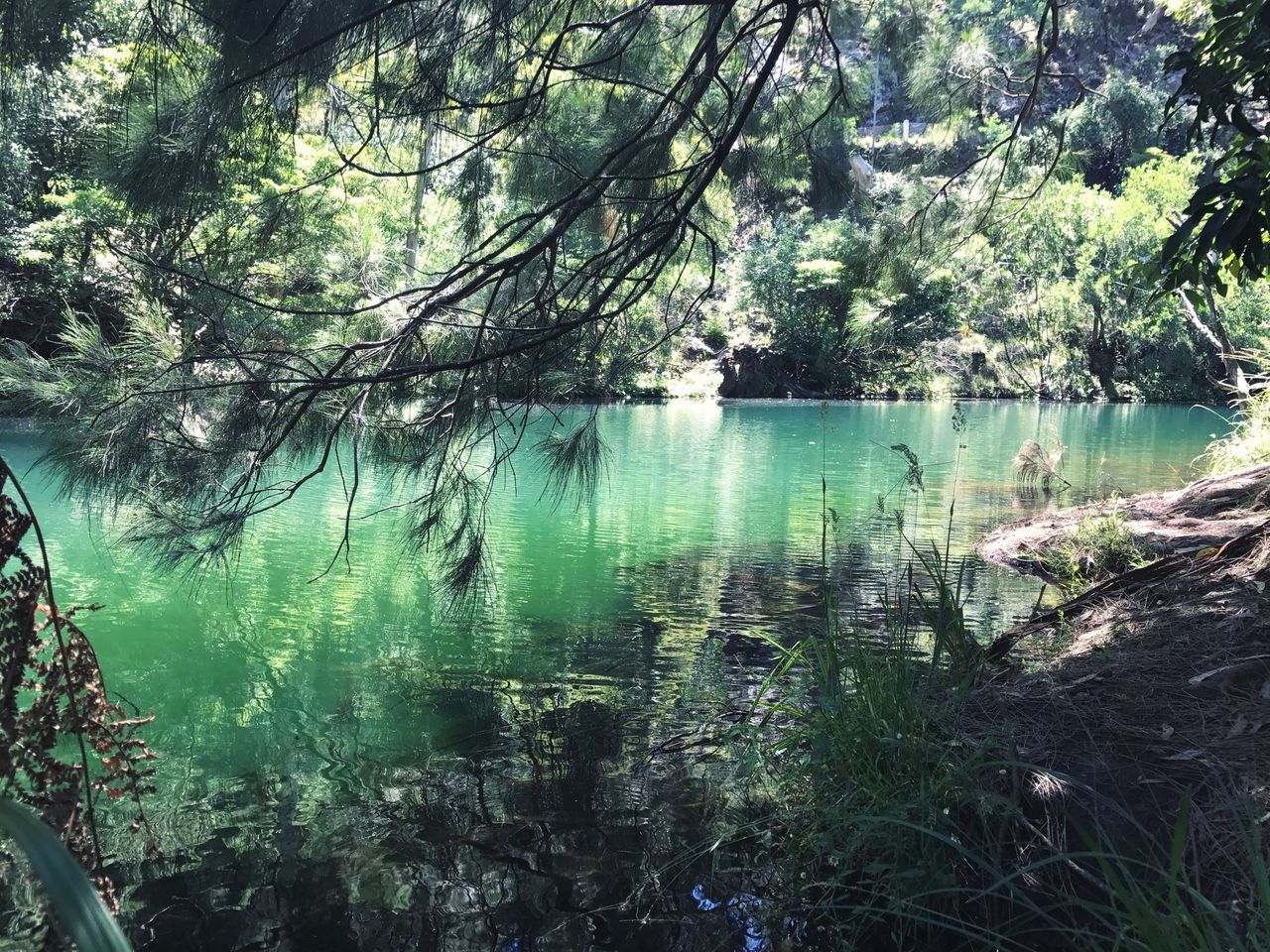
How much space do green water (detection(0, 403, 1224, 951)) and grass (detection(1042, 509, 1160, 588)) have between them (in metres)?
0.33

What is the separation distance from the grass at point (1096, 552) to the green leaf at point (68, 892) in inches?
236

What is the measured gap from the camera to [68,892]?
1.49ft

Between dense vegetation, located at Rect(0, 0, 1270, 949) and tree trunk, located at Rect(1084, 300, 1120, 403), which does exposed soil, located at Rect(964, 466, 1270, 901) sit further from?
tree trunk, located at Rect(1084, 300, 1120, 403)

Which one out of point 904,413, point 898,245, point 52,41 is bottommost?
point 904,413

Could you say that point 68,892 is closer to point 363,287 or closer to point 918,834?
point 918,834

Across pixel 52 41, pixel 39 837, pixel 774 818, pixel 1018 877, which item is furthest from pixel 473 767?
pixel 39 837

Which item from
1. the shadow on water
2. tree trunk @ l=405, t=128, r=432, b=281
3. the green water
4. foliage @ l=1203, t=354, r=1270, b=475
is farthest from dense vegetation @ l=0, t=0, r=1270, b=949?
foliage @ l=1203, t=354, r=1270, b=475

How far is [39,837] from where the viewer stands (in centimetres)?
48

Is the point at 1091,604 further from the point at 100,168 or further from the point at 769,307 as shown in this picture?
the point at 769,307

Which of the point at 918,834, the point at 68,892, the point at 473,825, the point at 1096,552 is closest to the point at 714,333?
the point at 1096,552

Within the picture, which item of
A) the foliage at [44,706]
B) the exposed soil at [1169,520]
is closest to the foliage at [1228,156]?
the foliage at [44,706]

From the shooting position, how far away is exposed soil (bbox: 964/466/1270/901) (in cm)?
202

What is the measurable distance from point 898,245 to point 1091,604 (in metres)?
1.64

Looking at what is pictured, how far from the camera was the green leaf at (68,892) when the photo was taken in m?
0.44
